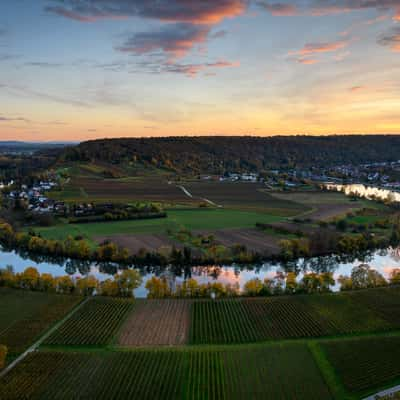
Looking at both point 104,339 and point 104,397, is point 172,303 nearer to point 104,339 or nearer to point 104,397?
point 104,339

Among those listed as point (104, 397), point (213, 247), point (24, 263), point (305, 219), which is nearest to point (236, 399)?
point (104, 397)

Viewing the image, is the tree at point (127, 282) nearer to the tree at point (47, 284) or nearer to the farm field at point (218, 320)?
the farm field at point (218, 320)

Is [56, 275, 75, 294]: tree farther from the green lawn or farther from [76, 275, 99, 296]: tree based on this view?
the green lawn

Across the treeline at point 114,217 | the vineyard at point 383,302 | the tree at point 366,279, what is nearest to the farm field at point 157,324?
the vineyard at point 383,302

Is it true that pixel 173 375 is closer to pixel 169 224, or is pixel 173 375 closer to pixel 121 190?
pixel 169 224

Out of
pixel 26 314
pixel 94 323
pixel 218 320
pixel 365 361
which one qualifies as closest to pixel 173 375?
pixel 218 320

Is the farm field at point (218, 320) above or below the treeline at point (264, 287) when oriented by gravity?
below
